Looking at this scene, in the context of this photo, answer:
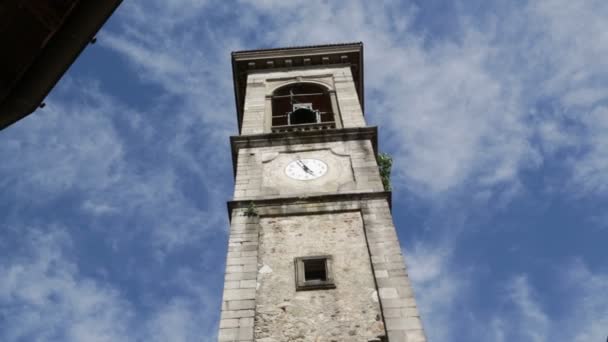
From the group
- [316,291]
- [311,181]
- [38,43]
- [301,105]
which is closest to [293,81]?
[301,105]

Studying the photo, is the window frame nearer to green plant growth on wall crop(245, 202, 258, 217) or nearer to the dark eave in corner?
green plant growth on wall crop(245, 202, 258, 217)

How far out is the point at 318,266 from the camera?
9.70 metres

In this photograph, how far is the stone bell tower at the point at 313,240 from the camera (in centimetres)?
850

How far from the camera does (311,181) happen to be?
1210 centimetres

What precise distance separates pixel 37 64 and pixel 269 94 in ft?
41.2

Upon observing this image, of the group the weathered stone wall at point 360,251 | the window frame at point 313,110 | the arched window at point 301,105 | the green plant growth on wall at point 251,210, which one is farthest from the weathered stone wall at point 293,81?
the weathered stone wall at point 360,251

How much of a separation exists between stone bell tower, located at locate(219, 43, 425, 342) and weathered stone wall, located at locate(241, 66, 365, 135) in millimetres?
52

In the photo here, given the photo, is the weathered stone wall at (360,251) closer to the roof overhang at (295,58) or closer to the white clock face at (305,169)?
the white clock face at (305,169)

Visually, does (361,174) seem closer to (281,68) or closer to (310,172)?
(310,172)

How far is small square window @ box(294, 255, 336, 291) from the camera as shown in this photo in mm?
9129

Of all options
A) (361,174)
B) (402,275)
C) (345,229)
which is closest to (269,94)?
(361,174)

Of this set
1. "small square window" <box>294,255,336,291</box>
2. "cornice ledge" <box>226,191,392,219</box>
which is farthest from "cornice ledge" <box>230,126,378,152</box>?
"small square window" <box>294,255,336,291</box>

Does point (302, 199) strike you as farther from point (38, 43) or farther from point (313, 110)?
point (38, 43)

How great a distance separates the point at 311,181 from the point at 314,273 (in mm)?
2832
